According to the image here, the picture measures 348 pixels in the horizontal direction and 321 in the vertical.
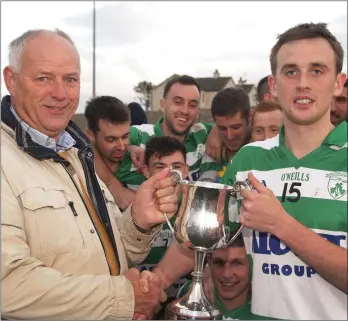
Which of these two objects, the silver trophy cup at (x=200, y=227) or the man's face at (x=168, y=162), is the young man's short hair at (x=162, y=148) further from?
the silver trophy cup at (x=200, y=227)

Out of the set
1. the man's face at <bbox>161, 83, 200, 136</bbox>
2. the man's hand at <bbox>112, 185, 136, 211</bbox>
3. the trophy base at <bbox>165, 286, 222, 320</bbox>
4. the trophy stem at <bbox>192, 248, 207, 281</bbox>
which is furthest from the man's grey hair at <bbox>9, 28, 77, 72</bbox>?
the man's face at <bbox>161, 83, 200, 136</bbox>

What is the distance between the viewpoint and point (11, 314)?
1850mm

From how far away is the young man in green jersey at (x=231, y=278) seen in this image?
253 centimetres

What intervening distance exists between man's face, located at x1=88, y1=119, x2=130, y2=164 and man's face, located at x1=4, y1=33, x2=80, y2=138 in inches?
64.7

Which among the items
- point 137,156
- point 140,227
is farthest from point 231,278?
point 137,156

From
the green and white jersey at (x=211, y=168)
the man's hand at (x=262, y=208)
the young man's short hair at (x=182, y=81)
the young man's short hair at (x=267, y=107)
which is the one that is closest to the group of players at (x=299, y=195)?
the man's hand at (x=262, y=208)

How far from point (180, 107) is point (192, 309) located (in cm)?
261

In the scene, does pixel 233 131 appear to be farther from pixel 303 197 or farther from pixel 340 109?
pixel 303 197

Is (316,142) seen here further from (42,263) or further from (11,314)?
(11,314)

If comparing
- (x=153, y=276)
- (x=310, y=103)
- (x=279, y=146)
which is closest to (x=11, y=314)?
(x=153, y=276)

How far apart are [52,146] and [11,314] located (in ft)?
2.49

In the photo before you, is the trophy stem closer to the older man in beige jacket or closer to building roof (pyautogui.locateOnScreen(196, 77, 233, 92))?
the older man in beige jacket

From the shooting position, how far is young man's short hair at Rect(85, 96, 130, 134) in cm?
383

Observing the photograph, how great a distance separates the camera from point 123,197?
11.7 feet
